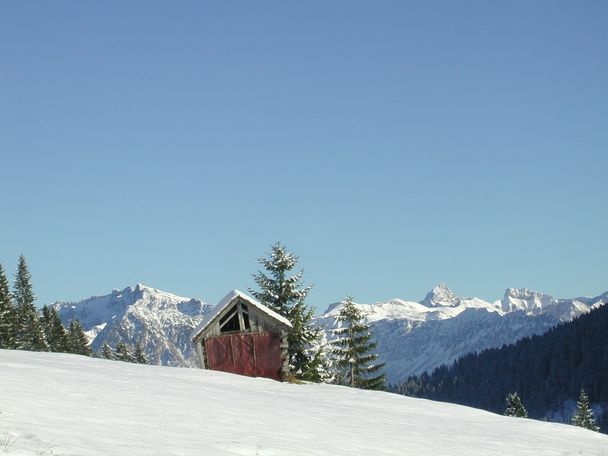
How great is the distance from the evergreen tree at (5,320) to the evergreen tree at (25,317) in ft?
5.97

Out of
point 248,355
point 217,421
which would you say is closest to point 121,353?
point 248,355

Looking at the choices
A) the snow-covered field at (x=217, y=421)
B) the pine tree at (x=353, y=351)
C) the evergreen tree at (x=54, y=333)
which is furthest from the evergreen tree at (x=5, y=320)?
the snow-covered field at (x=217, y=421)

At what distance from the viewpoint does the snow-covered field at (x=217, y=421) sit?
13.2m

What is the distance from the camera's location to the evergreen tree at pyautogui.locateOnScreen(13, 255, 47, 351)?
80.5m

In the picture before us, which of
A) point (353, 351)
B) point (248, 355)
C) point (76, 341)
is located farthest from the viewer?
point (76, 341)

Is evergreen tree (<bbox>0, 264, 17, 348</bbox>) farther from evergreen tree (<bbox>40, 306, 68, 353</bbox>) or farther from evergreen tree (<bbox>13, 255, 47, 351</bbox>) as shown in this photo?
evergreen tree (<bbox>40, 306, 68, 353</bbox>)

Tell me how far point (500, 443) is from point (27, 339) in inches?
2779

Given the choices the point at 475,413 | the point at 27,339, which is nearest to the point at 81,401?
the point at 475,413

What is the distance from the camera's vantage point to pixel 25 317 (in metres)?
83.5

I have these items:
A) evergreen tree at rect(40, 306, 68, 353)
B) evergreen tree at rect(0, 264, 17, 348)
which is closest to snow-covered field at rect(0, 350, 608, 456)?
evergreen tree at rect(0, 264, 17, 348)

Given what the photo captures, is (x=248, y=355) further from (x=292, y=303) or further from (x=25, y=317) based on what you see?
(x=25, y=317)

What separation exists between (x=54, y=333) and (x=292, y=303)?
200 feet

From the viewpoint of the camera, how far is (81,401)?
1741cm

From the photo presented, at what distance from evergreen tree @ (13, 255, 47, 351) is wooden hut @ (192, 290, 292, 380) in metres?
42.0
